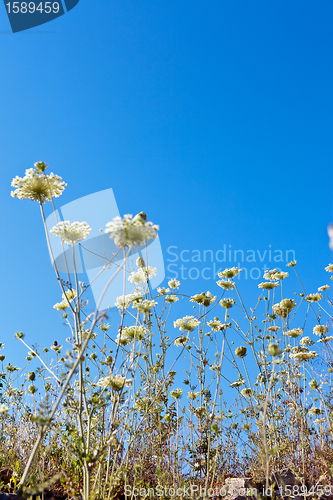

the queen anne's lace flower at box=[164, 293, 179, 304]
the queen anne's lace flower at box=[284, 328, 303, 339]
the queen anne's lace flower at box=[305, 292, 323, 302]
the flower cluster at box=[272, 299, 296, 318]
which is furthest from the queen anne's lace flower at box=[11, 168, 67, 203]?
the queen anne's lace flower at box=[305, 292, 323, 302]

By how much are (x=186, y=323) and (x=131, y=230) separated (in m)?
2.28

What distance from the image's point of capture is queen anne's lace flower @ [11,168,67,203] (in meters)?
2.65

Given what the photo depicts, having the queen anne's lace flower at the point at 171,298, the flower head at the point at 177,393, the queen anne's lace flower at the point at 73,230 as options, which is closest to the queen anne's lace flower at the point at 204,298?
the queen anne's lace flower at the point at 171,298

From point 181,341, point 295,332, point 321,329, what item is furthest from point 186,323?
point 321,329

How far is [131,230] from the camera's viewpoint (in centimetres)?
197

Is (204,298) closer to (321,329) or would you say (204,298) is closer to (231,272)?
(231,272)

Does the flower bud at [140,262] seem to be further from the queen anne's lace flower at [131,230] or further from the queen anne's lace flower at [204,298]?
the queen anne's lace flower at [131,230]

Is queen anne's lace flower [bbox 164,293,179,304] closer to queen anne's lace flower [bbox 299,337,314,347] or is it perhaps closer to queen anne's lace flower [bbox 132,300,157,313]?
queen anne's lace flower [bbox 132,300,157,313]

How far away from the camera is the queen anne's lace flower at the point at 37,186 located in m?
2.65

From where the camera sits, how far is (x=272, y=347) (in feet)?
7.53

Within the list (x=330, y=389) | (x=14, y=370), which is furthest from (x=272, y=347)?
(x=14, y=370)

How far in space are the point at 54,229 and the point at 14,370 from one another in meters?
3.55

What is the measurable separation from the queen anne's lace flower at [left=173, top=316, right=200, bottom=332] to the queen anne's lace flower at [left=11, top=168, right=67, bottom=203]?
6.56 feet

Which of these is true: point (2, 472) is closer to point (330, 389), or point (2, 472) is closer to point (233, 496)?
point (233, 496)
